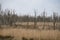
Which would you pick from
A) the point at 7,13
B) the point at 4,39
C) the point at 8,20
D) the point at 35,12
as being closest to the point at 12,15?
the point at 7,13

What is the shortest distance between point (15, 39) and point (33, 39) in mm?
1257

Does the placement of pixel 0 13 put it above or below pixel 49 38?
above

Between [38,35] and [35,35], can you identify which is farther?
[35,35]

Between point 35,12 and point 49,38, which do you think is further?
point 35,12

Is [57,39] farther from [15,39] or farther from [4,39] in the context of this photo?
[4,39]

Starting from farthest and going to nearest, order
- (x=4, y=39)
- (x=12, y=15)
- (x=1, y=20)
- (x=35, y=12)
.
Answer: (x=35, y=12)
(x=12, y=15)
(x=1, y=20)
(x=4, y=39)

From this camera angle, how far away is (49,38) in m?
9.55

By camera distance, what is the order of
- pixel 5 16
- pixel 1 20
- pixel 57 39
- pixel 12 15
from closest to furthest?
pixel 57 39, pixel 1 20, pixel 5 16, pixel 12 15

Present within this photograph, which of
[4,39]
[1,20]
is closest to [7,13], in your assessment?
[1,20]

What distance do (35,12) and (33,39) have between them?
73.0 feet

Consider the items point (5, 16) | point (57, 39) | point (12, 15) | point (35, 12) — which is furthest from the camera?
point (35, 12)

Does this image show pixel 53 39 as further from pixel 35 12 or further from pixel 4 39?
pixel 35 12

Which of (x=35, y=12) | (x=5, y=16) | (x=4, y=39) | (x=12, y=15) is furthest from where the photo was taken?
(x=35, y=12)

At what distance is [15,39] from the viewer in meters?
9.67
